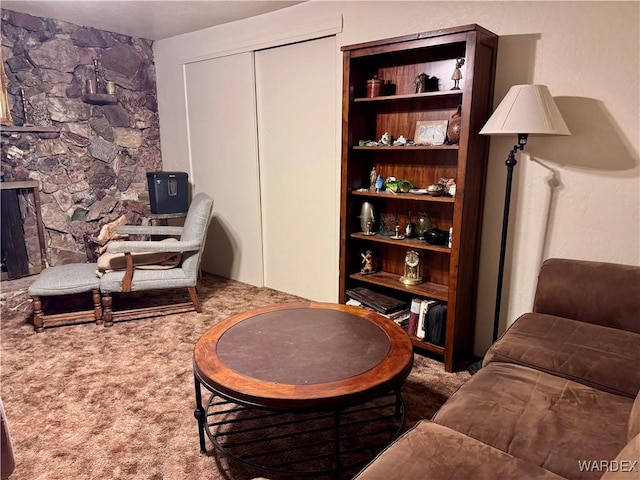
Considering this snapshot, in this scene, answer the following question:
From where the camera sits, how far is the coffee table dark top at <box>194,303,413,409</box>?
146 cm

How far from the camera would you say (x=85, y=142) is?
4.01 metres

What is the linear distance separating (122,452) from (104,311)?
148 centimetres

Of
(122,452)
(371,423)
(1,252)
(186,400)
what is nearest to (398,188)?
(371,423)

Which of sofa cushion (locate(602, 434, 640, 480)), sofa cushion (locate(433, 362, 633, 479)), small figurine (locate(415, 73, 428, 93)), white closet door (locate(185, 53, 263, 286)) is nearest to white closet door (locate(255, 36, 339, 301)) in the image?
white closet door (locate(185, 53, 263, 286))

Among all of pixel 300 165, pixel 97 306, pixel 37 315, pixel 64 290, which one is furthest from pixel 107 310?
pixel 300 165

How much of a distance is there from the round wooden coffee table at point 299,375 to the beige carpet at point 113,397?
157 millimetres

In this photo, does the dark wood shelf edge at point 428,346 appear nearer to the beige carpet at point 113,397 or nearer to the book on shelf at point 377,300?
the beige carpet at point 113,397

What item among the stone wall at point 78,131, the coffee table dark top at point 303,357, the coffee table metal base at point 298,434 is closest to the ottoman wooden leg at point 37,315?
the stone wall at point 78,131

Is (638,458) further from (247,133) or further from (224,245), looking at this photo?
(224,245)

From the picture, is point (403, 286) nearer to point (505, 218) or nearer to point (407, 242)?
point (407, 242)

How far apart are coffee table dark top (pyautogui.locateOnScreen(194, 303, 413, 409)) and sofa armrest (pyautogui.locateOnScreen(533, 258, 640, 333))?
0.76 metres

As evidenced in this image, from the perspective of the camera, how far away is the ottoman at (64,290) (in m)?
2.90

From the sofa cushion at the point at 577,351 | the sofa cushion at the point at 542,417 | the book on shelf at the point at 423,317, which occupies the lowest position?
the book on shelf at the point at 423,317

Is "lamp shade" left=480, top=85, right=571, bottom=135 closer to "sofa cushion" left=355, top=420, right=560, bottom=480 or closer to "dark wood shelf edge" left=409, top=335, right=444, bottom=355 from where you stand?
"dark wood shelf edge" left=409, top=335, right=444, bottom=355
